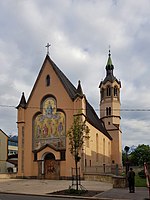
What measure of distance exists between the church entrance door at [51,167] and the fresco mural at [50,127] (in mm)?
1753

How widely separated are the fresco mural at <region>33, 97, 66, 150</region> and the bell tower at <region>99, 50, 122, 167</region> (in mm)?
25687

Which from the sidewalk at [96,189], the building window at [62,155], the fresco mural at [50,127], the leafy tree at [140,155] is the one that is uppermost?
the fresco mural at [50,127]

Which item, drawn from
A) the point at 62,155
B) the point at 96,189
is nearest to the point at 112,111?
the point at 62,155

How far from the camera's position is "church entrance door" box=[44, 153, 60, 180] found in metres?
41.3

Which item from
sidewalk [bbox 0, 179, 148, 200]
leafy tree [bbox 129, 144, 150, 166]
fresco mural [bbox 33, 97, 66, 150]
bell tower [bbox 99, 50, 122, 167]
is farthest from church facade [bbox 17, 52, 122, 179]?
leafy tree [bbox 129, 144, 150, 166]

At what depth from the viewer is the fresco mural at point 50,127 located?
139ft

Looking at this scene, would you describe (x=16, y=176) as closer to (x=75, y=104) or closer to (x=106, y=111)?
(x=75, y=104)

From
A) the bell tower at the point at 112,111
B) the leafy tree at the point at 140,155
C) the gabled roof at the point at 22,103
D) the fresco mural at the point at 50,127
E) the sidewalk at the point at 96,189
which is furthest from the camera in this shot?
the leafy tree at the point at 140,155

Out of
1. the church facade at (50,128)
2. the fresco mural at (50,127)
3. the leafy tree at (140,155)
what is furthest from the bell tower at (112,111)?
the leafy tree at (140,155)

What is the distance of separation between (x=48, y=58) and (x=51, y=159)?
14911mm

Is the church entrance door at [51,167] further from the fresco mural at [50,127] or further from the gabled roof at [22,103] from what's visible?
the gabled roof at [22,103]

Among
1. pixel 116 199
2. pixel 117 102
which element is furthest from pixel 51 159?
pixel 117 102

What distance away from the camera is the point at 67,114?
139 feet

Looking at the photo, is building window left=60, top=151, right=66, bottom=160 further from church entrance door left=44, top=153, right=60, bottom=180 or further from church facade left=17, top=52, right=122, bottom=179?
church entrance door left=44, top=153, right=60, bottom=180
